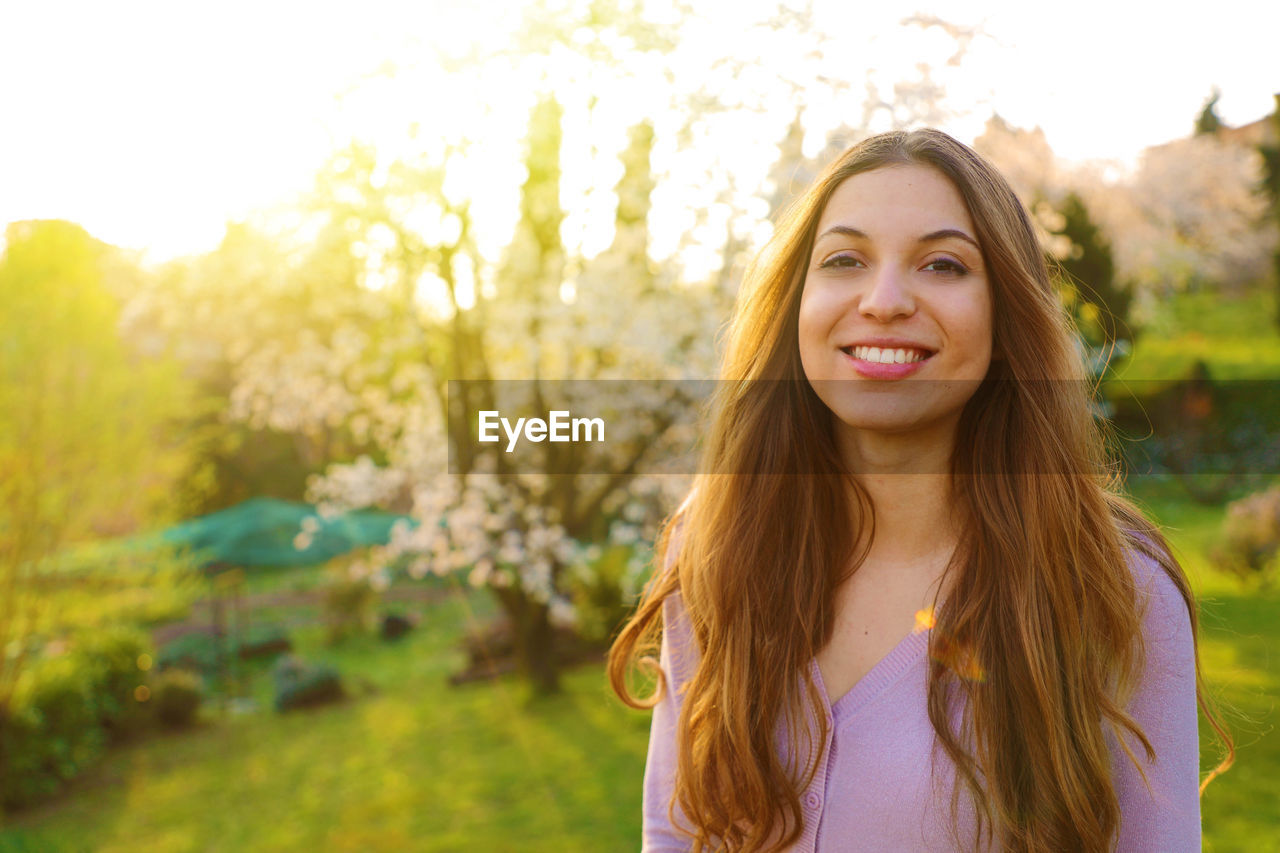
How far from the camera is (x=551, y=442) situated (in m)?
7.78

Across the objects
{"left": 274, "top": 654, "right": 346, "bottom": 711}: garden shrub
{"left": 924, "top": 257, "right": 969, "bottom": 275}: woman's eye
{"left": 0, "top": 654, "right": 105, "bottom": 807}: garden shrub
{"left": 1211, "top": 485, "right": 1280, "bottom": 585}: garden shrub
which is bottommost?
{"left": 274, "top": 654, "right": 346, "bottom": 711}: garden shrub

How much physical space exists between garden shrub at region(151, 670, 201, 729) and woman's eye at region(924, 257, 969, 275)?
9.37 meters

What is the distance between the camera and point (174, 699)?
8.66 metres

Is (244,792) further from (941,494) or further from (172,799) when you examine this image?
(941,494)

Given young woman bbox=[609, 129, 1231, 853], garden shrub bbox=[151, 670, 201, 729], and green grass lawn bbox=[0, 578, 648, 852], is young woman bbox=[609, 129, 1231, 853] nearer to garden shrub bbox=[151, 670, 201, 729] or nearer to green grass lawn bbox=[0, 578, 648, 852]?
green grass lawn bbox=[0, 578, 648, 852]

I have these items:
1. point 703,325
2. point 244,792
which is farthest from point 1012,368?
point 244,792

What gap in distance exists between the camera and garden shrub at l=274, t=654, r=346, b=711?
30.3ft

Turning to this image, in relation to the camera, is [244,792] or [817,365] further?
[244,792]

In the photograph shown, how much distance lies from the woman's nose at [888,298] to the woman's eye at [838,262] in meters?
0.07

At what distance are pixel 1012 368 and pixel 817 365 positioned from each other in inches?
12.5

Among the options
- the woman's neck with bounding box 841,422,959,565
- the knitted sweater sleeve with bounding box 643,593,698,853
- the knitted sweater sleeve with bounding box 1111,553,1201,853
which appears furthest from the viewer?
the knitted sweater sleeve with bounding box 643,593,698,853

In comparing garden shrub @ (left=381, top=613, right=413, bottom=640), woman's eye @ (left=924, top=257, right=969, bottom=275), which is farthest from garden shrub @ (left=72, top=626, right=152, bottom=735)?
woman's eye @ (left=924, top=257, right=969, bottom=275)

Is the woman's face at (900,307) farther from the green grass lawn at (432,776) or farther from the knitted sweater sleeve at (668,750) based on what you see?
the green grass lawn at (432,776)

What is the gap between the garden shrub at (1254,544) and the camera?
8.82 metres
